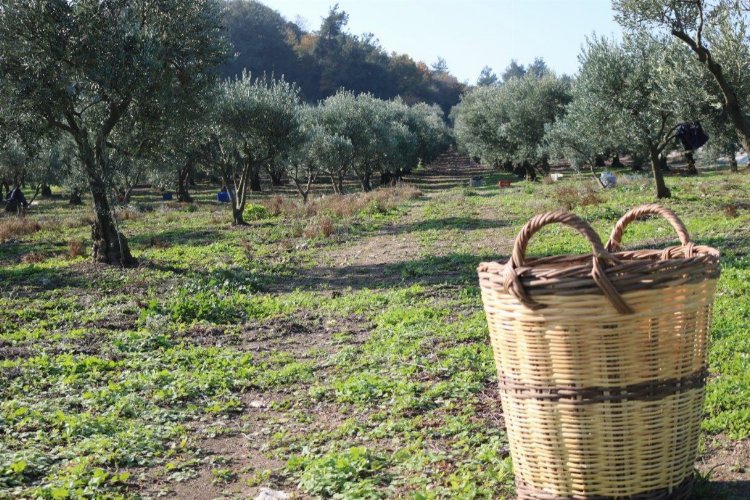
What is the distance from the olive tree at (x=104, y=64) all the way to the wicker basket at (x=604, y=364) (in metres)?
14.5

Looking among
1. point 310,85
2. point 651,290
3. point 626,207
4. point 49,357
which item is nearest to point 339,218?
point 626,207

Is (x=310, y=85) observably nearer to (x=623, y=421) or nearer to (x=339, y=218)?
(x=339, y=218)

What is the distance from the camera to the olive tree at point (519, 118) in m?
46.7

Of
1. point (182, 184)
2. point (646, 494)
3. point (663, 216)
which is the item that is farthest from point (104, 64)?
point (182, 184)

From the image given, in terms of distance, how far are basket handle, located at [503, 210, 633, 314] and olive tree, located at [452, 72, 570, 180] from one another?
3916 cm

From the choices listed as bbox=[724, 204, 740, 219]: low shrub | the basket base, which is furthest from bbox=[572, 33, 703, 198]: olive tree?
the basket base

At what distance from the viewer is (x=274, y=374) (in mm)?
8117

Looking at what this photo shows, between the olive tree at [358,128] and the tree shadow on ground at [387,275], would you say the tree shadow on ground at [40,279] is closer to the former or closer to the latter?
the tree shadow on ground at [387,275]

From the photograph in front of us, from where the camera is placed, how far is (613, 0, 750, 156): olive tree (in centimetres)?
1538

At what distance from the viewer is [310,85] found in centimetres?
13125

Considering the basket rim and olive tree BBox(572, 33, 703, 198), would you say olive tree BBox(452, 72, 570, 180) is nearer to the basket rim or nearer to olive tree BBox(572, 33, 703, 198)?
olive tree BBox(572, 33, 703, 198)

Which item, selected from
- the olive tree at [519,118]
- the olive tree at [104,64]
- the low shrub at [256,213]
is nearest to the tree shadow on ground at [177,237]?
the olive tree at [104,64]

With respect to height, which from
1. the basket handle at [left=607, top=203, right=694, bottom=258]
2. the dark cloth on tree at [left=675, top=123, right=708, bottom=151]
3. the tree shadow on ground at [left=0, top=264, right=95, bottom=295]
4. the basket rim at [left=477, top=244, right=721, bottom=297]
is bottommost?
the tree shadow on ground at [left=0, top=264, right=95, bottom=295]

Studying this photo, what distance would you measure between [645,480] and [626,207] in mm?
20169
